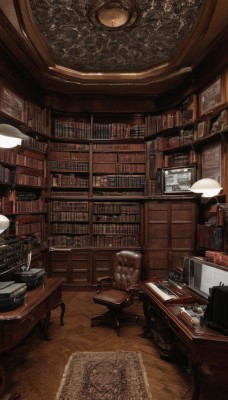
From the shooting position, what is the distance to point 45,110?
4645mm

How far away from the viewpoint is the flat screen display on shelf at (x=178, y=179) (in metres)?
4.15

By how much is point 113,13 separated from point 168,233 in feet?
10.4

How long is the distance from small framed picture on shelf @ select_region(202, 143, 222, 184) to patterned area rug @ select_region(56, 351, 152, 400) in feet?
7.92

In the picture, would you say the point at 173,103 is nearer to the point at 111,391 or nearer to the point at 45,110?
the point at 45,110

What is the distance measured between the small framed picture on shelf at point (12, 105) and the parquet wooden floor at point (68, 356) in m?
2.99

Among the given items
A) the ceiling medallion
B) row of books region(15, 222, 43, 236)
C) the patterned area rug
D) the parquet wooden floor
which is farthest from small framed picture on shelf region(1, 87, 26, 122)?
the patterned area rug

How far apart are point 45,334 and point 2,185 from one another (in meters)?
2.06

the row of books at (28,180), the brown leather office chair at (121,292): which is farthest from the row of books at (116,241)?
the row of books at (28,180)

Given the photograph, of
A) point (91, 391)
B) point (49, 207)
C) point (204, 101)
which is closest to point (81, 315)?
point (91, 391)

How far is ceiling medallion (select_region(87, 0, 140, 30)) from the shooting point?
2.82m

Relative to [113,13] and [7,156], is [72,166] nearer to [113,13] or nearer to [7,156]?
[7,156]

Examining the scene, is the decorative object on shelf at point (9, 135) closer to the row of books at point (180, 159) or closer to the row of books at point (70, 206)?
the row of books at point (70, 206)

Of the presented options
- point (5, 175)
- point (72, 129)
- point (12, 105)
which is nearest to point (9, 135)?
point (5, 175)

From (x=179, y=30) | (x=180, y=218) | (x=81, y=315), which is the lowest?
(x=81, y=315)
